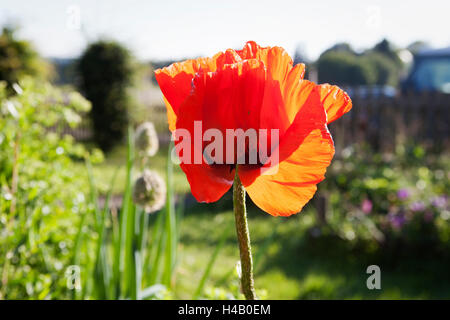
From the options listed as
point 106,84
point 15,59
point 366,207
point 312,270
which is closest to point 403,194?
point 366,207

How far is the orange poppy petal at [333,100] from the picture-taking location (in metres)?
0.61

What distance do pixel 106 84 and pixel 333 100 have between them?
11.2m

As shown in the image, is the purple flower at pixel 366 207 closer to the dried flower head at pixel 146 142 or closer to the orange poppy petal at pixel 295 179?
the dried flower head at pixel 146 142

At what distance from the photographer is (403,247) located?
3.75 meters

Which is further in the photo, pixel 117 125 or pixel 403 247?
pixel 117 125

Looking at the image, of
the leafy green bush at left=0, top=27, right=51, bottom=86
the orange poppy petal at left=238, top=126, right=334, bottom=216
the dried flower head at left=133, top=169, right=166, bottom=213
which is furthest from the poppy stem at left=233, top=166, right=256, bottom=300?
the leafy green bush at left=0, top=27, right=51, bottom=86

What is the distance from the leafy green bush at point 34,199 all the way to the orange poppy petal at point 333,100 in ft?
3.73

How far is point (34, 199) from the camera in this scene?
1.57m

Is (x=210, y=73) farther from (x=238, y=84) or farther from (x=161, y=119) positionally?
(x=161, y=119)

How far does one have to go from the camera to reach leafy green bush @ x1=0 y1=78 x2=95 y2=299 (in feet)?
4.94

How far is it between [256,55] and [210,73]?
9 cm
